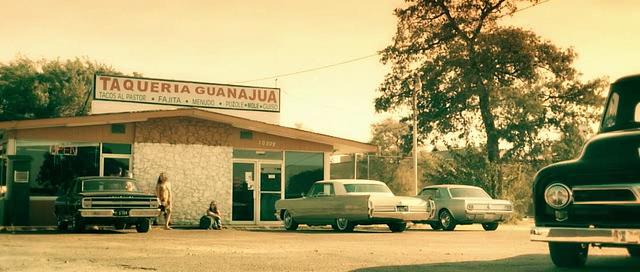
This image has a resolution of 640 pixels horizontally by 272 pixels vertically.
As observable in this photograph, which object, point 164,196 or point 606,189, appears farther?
point 164,196

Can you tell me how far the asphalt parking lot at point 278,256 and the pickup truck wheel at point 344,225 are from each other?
534 cm

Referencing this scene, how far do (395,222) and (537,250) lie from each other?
7.95m

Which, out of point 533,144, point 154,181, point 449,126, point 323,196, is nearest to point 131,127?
Answer: point 154,181

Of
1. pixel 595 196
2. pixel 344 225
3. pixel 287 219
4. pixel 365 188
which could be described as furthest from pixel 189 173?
pixel 595 196

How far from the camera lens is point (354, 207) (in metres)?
21.8

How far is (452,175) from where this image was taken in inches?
1399

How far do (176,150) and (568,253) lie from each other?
1839 cm

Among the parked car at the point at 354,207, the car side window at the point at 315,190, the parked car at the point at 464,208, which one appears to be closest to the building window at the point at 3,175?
the parked car at the point at 354,207

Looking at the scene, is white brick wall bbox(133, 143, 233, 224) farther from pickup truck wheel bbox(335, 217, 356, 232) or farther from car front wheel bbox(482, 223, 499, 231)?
car front wheel bbox(482, 223, 499, 231)

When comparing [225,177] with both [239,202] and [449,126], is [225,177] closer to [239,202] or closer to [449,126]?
[239,202]

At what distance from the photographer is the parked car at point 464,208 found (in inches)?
980

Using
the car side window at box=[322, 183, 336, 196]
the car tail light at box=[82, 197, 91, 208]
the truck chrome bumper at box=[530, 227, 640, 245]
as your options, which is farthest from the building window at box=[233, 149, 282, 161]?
the truck chrome bumper at box=[530, 227, 640, 245]

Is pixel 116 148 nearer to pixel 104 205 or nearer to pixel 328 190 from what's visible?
pixel 104 205

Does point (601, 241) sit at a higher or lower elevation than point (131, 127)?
lower
